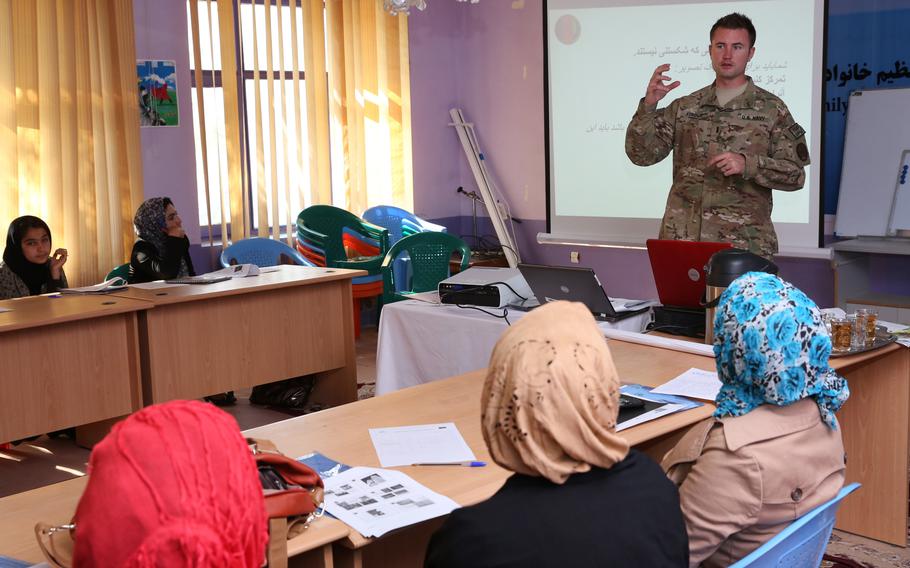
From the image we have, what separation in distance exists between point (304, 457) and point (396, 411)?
0.41 meters

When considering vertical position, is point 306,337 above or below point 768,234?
below

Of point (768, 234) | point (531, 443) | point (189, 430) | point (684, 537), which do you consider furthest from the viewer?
point (768, 234)

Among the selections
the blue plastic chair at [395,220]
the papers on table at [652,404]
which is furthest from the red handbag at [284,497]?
the blue plastic chair at [395,220]

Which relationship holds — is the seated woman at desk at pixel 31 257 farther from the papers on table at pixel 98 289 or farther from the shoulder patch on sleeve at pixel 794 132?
the shoulder patch on sleeve at pixel 794 132

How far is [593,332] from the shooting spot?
4.50 feet

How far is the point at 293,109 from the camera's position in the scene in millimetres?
6516

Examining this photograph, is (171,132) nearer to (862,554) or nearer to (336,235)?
(336,235)

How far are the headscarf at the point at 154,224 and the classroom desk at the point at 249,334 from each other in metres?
0.71

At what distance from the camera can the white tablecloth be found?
131 inches

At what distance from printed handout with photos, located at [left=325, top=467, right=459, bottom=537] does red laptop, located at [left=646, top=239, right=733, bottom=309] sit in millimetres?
1531

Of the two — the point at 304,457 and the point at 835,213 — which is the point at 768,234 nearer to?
the point at 835,213

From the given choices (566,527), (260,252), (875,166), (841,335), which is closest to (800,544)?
(566,527)

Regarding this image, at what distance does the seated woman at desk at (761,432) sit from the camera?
5.74ft

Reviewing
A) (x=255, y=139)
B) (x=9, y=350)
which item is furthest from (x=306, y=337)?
(x=255, y=139)
